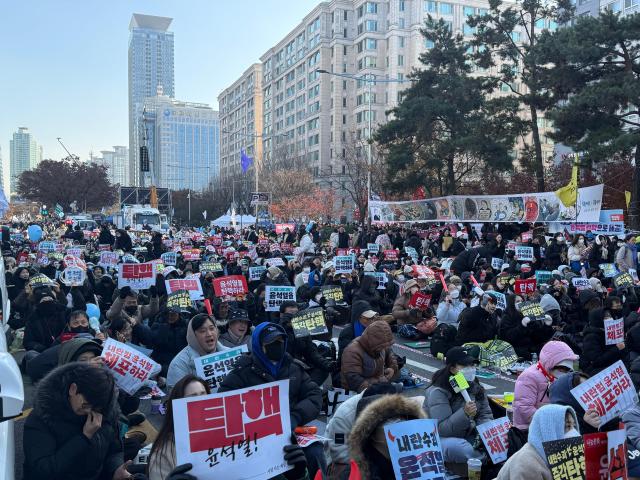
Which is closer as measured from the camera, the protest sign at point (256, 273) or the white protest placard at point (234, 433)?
the white protest placard at point (234, 433)

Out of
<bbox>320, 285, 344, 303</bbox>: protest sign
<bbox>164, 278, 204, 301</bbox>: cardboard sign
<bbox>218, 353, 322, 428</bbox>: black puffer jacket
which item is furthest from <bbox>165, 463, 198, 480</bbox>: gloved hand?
<bbox>320, 285, 344, 303</bbox>: protest sign

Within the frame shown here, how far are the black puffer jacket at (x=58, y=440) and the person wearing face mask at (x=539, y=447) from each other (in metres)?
2.49

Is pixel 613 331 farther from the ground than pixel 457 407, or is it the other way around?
pixel 613 331

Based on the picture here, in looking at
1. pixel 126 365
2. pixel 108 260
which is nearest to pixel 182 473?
pixel 126 365

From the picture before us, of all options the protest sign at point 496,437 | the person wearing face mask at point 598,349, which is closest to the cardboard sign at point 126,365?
the protest sign at point 496,437

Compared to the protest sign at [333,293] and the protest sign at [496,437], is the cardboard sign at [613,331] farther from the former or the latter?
the protest sign at [333,293]

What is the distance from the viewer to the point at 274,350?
15.9 ft

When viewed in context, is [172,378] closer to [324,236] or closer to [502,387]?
[502,387]

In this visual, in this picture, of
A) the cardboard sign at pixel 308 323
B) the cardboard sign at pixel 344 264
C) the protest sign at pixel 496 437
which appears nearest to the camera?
the protest sign at pixel 496 437

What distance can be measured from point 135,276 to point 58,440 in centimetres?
838

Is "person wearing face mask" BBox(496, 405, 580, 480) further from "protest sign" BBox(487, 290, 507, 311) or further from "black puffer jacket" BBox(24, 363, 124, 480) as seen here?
"protest sign" BBox(487, 290, 507, 311)

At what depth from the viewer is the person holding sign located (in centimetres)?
538

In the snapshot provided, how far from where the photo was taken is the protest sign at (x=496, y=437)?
518cm

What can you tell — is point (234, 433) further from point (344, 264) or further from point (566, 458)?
point (344, 264)
